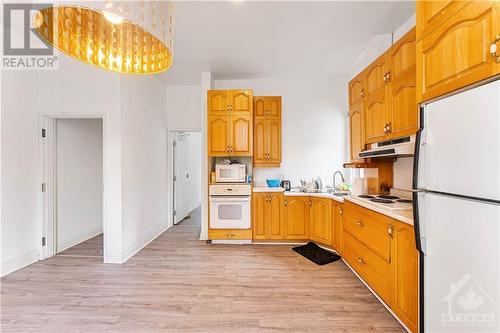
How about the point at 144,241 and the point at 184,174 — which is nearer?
the point at 144,241

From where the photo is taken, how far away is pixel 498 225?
1.01m

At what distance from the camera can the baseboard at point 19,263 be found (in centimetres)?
265

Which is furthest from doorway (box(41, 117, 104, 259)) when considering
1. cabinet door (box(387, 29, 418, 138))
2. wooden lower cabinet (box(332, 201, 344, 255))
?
cabinet door (box(387, 29, 418, 138))

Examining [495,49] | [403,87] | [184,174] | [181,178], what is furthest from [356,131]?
[184,174]

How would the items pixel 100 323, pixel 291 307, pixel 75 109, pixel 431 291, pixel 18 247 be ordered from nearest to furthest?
pixel 431 291 → pixel 100 323 → pixel 291 307 → pixel 18 247 → pixel 75 109

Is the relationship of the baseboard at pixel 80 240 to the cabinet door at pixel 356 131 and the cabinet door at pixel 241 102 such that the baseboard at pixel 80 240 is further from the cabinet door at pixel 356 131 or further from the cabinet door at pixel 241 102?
the cabinet door at pixel 356 131

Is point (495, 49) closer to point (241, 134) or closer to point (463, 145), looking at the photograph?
point (463, 145)

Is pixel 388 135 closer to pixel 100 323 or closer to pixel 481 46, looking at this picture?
pixel 481 46

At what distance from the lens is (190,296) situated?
2.26 m

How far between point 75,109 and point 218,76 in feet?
7.31

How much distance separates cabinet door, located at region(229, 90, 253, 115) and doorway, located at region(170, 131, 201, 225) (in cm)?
167

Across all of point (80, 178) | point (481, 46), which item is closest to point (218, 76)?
point (80, 178)

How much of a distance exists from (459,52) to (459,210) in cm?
83

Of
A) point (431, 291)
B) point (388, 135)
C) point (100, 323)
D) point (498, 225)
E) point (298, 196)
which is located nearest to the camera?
point (498, 225)
